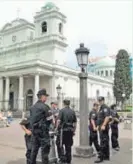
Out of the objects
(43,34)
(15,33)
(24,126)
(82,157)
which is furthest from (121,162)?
(15,33)

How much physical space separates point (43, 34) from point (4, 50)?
936 centimetres

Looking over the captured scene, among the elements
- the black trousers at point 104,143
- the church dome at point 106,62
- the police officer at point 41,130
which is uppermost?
the church dome at point 106,62

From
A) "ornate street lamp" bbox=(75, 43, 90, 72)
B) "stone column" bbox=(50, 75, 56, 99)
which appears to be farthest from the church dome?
"ornate street lamp" bbox=(75, 43, 90, 72)

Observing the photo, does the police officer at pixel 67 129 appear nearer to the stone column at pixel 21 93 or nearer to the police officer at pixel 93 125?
the police officer at pixel 93 125

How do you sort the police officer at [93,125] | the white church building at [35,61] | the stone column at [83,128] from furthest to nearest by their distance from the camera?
the white church building at [35,61]
the police officer at [93,125]
the stone column at [83,128]

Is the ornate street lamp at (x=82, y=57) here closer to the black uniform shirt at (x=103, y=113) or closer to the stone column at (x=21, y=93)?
the black uniform shirt at (x=103, y=113)

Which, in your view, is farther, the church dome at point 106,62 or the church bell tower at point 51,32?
the church dome at point 106,62

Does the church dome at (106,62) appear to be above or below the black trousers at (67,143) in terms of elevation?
above

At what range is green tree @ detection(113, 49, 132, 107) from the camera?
50.1m

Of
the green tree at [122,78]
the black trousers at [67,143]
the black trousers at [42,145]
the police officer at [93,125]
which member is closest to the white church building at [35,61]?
the green tree at [122,78]

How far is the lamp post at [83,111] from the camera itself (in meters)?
8.77

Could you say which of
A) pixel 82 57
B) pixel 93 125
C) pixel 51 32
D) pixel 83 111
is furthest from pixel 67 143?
pixel 51 32

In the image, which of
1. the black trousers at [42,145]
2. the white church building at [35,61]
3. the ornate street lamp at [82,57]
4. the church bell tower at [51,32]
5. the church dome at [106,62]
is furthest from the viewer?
the church dome at [106,62]

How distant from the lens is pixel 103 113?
8.31 m
